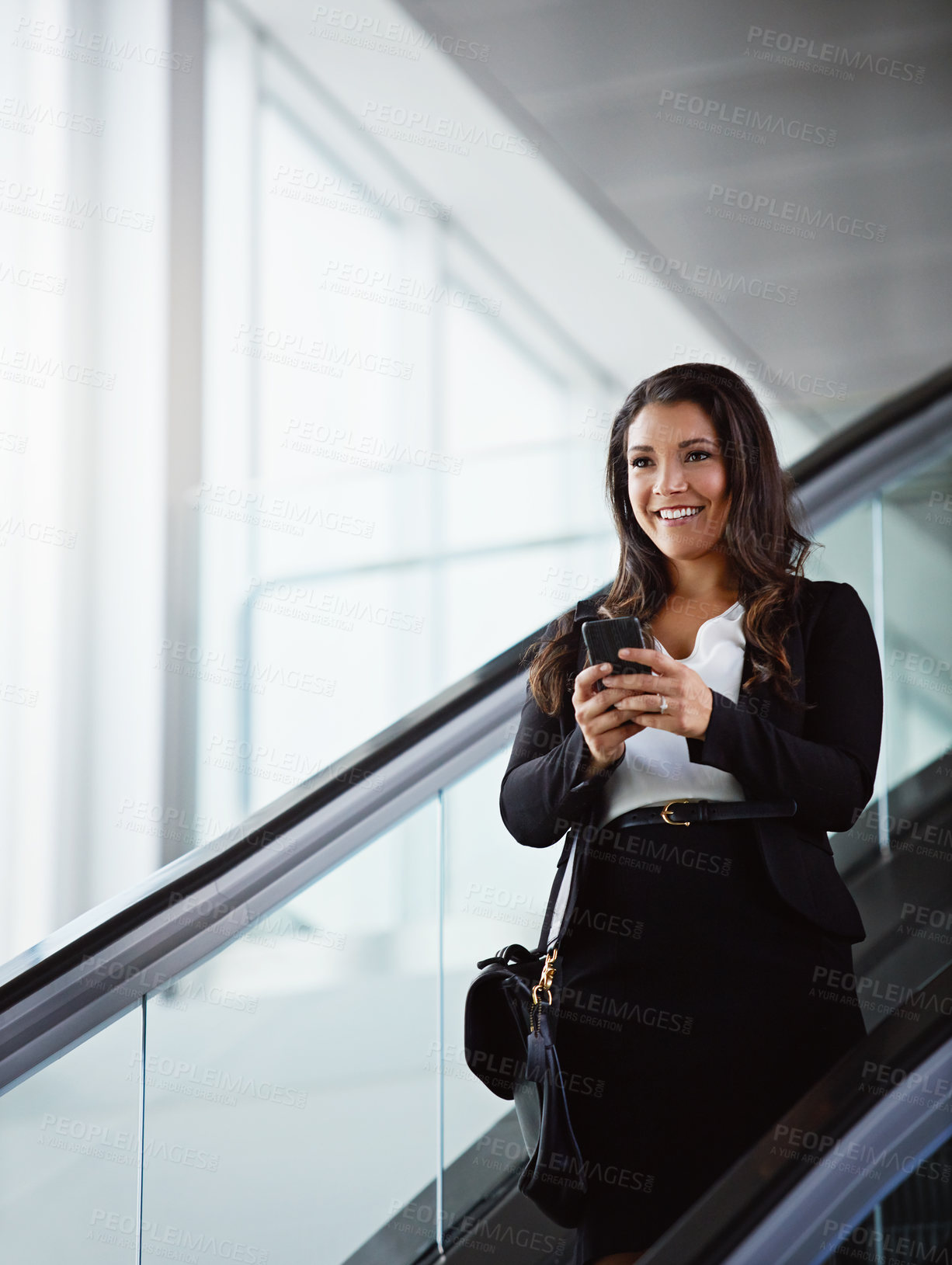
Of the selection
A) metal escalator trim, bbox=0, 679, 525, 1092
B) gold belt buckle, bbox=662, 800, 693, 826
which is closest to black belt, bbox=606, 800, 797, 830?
gold belt buckle, bbox=662, 800, 693, 826

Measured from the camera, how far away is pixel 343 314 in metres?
6.14

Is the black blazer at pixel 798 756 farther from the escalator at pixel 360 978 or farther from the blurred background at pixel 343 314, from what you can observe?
the blurred background at pixel 343 314

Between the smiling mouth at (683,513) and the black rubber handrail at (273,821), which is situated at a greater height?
the smiling mouth at (683,513)

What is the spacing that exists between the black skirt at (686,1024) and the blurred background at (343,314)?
10.2ft

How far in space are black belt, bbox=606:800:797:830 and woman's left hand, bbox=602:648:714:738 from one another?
4.2 inches

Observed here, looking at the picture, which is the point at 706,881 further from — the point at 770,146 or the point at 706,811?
the point at 770,146

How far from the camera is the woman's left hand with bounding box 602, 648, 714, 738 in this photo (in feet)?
4.36

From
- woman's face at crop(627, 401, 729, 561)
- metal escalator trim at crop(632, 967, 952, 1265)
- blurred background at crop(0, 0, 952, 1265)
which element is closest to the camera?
metal escalator trim at crop(632, 967, 952, 1265)

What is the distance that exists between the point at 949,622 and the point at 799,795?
4.53ft

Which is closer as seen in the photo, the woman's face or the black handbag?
the black handbag

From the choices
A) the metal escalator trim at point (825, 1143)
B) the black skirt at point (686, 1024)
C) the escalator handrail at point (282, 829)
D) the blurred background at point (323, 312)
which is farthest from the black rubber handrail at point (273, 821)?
the blurred background at point (323, 312)

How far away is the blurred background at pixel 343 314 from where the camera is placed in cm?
525

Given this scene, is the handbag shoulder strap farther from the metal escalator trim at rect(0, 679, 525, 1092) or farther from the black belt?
the metal escalator trim at rect(0, 679, 525, 1092)

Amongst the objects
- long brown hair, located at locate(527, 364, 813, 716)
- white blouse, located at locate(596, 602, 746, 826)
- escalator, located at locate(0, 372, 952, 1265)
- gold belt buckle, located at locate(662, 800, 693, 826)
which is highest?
long brown hair, located at locate(527, 364, 813, 716)
